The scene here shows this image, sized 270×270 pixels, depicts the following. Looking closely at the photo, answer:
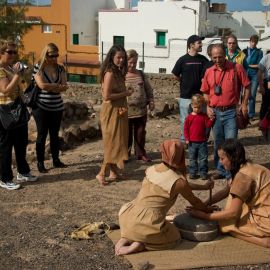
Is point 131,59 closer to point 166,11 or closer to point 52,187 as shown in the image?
point 52,187

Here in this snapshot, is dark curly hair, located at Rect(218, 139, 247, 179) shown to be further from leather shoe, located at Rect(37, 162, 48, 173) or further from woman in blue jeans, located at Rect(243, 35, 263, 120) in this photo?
woman in blue jeans, located at Rect(243, 35, 263, 120)

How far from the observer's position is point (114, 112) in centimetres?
671

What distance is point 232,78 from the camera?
6578 mm

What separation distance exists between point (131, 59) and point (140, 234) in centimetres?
328

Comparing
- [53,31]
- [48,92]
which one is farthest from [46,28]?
[48,92]

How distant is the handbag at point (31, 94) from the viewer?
7.00 m

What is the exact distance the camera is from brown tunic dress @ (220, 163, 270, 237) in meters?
4.49

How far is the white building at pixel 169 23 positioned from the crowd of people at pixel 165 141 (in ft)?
90.9

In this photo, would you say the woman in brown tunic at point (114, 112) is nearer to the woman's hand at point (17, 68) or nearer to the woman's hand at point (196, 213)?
the woman's hand at point (17, 68)

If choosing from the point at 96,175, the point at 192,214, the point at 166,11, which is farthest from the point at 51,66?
the point at 166,11

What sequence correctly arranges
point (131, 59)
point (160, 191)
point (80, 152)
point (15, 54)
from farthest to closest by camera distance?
point (80, 152), point (131, 59), point (15, 54), point (160, 191)

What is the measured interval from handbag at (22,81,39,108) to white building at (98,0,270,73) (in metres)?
28.3

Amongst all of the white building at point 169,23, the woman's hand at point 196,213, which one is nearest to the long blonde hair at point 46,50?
the woman's hand at point 196,213

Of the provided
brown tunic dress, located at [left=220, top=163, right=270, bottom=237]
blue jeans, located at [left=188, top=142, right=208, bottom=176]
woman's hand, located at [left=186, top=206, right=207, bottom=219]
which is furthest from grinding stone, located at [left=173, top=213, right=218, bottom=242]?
blue jeans, located at [left=188, top=142, right=208, bottom=176]
